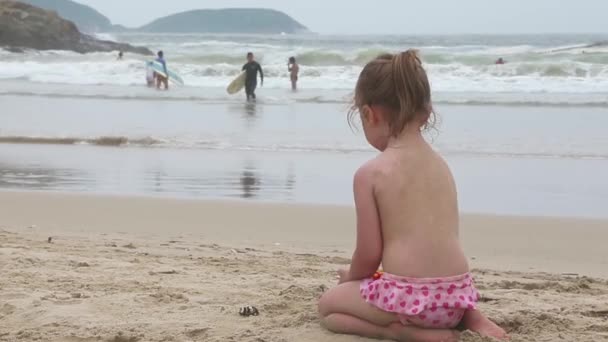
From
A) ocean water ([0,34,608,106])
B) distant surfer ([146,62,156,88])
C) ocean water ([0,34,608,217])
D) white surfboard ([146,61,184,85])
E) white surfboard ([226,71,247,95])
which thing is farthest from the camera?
distant surfer ([146,62,156,88])

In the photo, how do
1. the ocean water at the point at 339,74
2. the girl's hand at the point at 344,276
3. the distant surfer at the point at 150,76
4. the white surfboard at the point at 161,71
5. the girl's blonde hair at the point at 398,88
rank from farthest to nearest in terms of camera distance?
the distant surfer at the point at 150,76, the white surfboard at the point at 161,71, the ocean water at the point at 339,74, the girl's hand at the point at 344,276, the girl's blonde hair at the point at 398,88

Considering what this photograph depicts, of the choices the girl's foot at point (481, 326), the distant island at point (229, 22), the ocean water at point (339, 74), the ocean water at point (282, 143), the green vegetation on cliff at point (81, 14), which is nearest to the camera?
the girl's foot at point (481, 326)

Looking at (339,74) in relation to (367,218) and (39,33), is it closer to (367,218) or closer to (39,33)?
(39,33)

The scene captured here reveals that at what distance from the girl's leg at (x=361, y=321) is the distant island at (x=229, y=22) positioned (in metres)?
103

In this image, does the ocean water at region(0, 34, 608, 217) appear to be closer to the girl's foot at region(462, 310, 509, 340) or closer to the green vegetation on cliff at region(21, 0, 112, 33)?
the girl's foot at region(462, 310, 509, 340)

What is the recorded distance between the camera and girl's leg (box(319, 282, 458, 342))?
3.09 metres

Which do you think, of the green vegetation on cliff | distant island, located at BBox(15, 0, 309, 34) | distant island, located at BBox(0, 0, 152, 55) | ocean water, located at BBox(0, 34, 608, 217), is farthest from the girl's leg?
the green vegetation on cliff

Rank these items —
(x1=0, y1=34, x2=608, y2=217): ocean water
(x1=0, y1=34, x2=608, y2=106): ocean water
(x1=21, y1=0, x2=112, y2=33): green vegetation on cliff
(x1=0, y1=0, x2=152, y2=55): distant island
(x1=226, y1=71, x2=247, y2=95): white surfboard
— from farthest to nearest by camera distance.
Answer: (x1=21, y1=0, x2=112, y2=33): green vegetation on cliff → (x1=0, y1=0, x2=152, y2=55): distant island → (x1=226, y1=71, x2=247, y2=95): white surfboard → (x1=0, y1=34, x2=608, y2=106): ocean water → (x1=0, y1=34, x2=608, y2=217): ocean water

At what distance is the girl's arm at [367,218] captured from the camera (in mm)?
3072

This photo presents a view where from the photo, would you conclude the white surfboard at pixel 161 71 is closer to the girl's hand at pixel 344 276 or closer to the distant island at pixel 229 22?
the girl's hand at pixel 344 276

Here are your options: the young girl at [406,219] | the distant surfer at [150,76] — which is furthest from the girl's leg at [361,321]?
the distant surfer at [150,76]

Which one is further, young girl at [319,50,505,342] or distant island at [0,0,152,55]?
distant island at [0,0,152,55]

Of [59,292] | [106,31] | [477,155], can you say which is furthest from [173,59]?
[106,31]

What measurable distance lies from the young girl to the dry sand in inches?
7.9
